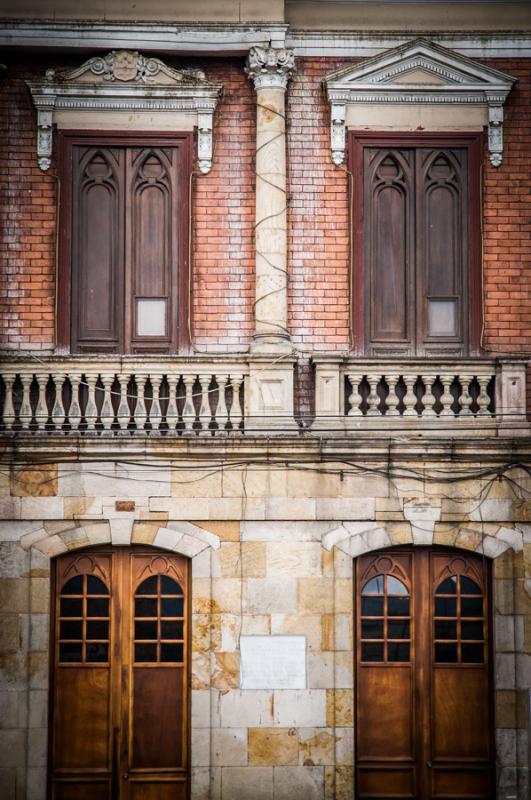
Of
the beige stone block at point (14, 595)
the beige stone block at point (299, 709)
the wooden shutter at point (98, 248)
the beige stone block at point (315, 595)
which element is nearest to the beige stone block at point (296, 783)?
the beige stone block at point (299, 709)

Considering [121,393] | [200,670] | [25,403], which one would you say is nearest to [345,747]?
[200,670]

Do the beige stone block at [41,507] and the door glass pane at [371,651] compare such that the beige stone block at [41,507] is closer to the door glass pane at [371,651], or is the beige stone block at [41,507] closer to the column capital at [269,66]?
the door glass pane at [371,651]

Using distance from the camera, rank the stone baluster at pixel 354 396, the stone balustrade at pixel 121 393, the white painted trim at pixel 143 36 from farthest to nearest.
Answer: the white painted trim at pixel 143 36
the stone baluster at pixel 354 396
the stone balustrade at pixel 121 393

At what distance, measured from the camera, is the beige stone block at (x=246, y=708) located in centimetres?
1091

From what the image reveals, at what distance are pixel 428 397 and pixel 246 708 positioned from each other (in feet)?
12.6

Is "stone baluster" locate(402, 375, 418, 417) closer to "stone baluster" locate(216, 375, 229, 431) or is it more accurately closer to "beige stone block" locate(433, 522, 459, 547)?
"beige stone block" locate(433, 522, 459, 547)

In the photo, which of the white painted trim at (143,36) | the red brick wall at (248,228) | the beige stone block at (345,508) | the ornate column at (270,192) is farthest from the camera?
the red brick wall at (248,228)

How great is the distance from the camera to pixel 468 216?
1186 centimetres

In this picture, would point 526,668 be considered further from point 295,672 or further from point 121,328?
point 121,328

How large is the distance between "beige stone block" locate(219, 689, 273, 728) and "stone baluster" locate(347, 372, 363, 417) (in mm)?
3103

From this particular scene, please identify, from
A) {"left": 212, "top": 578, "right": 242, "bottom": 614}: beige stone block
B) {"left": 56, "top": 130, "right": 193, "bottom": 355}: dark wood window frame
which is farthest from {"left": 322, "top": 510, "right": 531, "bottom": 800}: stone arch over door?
{"left": 56, "top": 130, "right": 193, "bottom": 355}: dark wood window frame

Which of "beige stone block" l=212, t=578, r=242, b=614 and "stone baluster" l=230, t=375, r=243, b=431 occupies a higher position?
"stone baluster" l=230, t=375, r=243, b=431

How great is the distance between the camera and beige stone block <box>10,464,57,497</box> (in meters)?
11.1

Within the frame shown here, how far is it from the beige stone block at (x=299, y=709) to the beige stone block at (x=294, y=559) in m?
1.24
